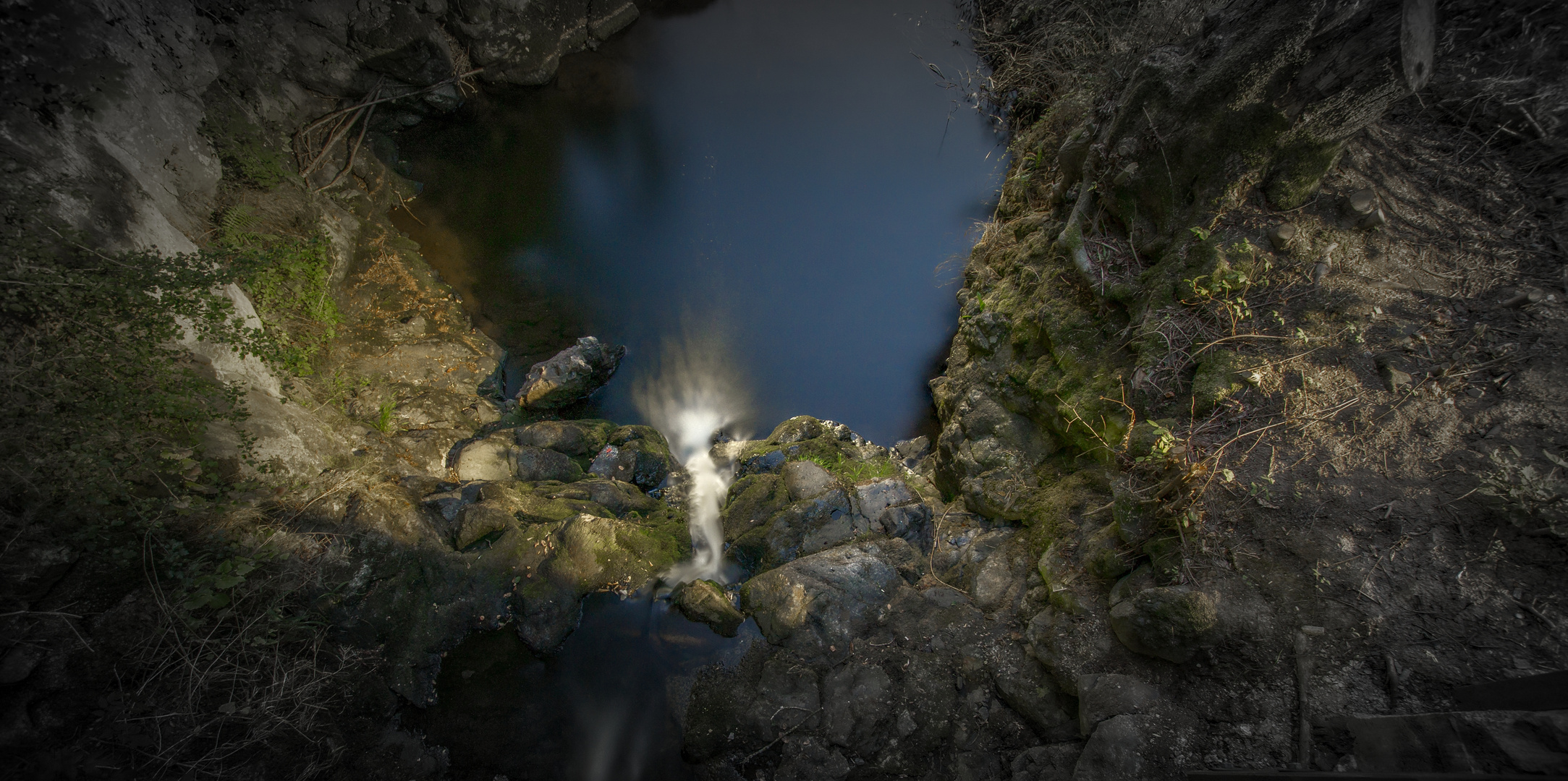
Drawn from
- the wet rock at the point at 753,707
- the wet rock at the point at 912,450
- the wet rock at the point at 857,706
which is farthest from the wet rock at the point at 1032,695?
the wet rock at the point at 912,450

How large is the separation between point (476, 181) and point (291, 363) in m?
4.11

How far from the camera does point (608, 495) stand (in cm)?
542

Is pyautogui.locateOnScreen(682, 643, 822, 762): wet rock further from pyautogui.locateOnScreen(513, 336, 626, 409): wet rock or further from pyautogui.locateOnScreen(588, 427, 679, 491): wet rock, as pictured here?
pyautogui.locateOnScreen(513, 336, 626, 409): wet rock

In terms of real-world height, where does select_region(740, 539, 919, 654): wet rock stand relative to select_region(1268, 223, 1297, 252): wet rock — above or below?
below

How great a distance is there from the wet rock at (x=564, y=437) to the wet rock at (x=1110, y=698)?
5259 millimetres

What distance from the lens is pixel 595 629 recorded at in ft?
14.7

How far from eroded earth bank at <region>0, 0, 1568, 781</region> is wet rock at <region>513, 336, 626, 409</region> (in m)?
0.90

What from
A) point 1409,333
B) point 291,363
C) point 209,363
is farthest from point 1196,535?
point 291,363

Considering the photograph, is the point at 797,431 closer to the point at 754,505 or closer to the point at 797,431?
the point at 797,431

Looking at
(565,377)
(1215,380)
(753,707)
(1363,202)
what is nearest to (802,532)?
(753,707)

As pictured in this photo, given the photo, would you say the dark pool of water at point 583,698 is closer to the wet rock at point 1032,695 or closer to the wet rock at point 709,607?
the wet rock at point 709,607

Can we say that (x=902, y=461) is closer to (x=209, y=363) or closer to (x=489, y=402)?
(x=489, y=402)

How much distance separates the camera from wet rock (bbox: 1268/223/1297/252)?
2.98 metres

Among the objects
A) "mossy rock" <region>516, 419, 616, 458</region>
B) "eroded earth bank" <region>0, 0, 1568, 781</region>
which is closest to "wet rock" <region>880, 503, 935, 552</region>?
"eroded earth bank" <region>0, 0, 1568, 781</region>
